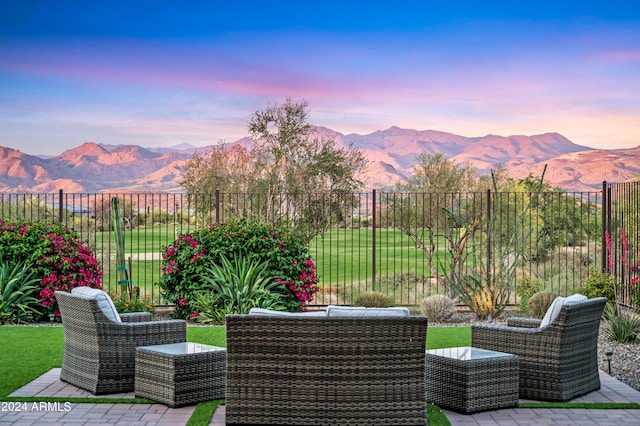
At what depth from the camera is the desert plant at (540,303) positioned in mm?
10344

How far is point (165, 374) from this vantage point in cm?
542

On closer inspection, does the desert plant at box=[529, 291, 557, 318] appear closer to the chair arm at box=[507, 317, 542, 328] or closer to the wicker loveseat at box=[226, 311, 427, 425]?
the chair arm at box=[507, 317, 542, 328]

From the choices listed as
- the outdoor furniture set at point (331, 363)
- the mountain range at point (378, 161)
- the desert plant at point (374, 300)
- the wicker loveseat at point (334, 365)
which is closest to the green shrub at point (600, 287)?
the desert plant at point (374, 300)

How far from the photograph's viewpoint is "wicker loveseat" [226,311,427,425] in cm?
464

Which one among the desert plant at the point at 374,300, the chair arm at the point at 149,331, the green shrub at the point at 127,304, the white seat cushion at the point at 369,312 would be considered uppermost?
the white seat cushion at the point at 369,312

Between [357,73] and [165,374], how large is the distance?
16752mm

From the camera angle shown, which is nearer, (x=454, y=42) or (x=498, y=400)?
(x=498, y=400)

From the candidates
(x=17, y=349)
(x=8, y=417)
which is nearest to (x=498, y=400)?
(x=8, y=417)

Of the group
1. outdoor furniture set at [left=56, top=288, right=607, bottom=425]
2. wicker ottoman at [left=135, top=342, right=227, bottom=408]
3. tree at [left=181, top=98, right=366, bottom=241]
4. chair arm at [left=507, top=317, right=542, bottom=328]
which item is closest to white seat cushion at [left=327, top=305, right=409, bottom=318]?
outdoor furniture set at [left=56, top=288, right=607, bottom=425]

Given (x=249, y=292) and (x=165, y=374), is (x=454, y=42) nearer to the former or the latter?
(x=249, y=292)

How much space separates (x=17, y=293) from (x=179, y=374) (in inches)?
234

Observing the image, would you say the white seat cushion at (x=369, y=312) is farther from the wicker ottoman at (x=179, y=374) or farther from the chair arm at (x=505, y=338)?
the chair arm at (x=505, y=338)

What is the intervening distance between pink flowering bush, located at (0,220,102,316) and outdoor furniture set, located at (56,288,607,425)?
4.65m

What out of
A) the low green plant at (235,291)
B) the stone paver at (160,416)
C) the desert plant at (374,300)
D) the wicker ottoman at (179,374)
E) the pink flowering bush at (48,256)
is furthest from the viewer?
the desert plant at (374,300)
